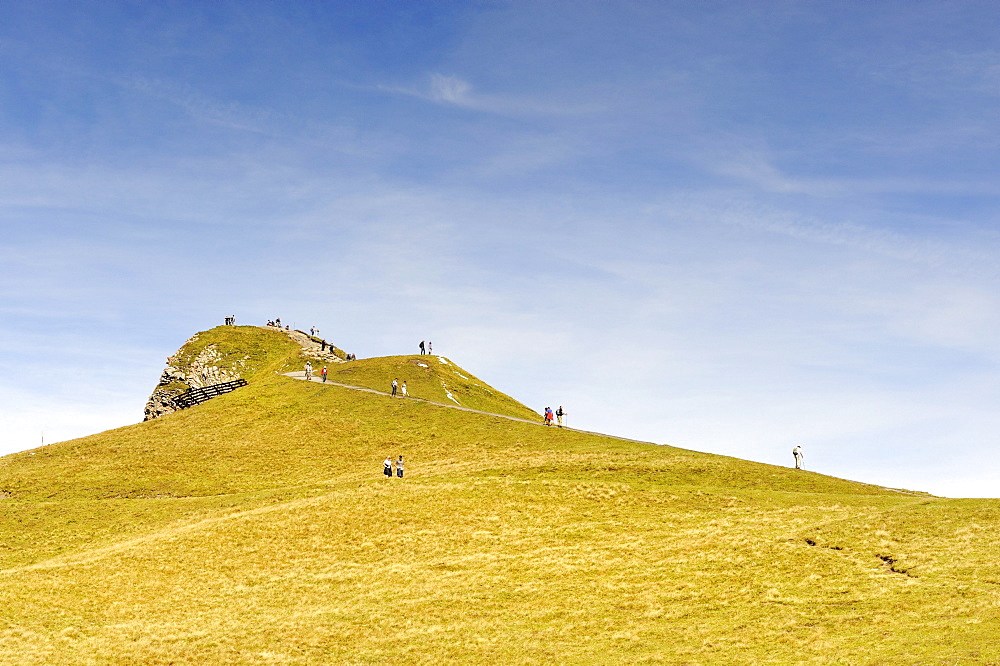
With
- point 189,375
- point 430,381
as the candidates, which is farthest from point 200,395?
point 189,375

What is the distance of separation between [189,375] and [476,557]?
114283mm

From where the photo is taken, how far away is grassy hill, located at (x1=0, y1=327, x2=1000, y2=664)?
122ft

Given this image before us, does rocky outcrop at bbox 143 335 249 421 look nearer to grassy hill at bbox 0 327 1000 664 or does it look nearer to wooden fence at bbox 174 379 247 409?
wooden fence at bbox 174 379 247 409

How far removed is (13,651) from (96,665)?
508 cm

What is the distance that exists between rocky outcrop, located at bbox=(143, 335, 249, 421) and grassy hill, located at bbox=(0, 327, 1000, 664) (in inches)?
2579

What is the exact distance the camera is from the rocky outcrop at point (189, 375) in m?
146

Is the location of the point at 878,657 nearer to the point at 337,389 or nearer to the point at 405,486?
the point at 405,486

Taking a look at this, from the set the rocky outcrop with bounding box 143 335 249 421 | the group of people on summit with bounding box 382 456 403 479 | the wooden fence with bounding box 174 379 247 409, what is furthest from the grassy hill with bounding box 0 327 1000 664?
the rocky outcrop with bounding box 143 335 249 421

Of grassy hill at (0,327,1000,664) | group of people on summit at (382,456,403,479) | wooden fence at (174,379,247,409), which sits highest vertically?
wooden fence at (174,379,247,409)

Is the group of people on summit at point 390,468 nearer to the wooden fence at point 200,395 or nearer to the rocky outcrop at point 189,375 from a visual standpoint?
the wooden fence at point 200,395

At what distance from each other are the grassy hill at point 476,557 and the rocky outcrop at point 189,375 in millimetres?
65501

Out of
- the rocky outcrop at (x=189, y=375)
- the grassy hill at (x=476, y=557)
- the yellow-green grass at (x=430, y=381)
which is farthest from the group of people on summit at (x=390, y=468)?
the rocky outcrop at (x=189, y=375)

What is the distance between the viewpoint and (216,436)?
279 ft

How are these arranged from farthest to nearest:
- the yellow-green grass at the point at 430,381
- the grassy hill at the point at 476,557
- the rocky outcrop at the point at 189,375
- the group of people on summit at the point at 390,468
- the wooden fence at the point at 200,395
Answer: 1. the rocky outcrop at the point at 189,375
2. the wooden fence at the point at 200,395
3. the yellow-green grass at the point at 430,381
4. the group of people on summit at the point at 390,468
5. the grassy hill at the point at 476,557
